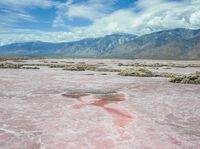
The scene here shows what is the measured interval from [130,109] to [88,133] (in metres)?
4.07

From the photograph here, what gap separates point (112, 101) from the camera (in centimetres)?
1470

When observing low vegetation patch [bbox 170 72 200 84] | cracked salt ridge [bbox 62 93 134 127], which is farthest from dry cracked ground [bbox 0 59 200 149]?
low vegetation patch [bbox 170 72 200 84]

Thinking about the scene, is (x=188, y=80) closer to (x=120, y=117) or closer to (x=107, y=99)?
(x=107, y=99)

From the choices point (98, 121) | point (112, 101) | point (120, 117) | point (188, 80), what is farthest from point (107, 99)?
point (188, 80)

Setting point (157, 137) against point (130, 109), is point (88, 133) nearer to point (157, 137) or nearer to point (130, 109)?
point (157, 137)

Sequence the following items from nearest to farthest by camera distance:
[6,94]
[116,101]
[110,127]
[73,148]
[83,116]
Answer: [73,148]
[110,127]
[83,116]
[116,101]
[6,94]

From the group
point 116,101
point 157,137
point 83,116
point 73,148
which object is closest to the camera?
point 73,148

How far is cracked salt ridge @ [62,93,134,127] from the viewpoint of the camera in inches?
419

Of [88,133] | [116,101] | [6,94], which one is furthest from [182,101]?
[6,94]

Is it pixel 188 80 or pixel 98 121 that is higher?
pixel 188 80

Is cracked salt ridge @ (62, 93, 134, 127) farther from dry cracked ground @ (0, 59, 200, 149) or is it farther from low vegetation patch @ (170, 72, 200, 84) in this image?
low vegetation patch @ (170, 72, 200, 84)

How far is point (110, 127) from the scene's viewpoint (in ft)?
31.6

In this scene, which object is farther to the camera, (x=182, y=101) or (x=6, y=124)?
(x=182, y=101)

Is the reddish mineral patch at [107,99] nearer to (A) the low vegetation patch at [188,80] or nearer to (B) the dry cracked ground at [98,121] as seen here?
(B) the dry cracked ground at [98,121]
